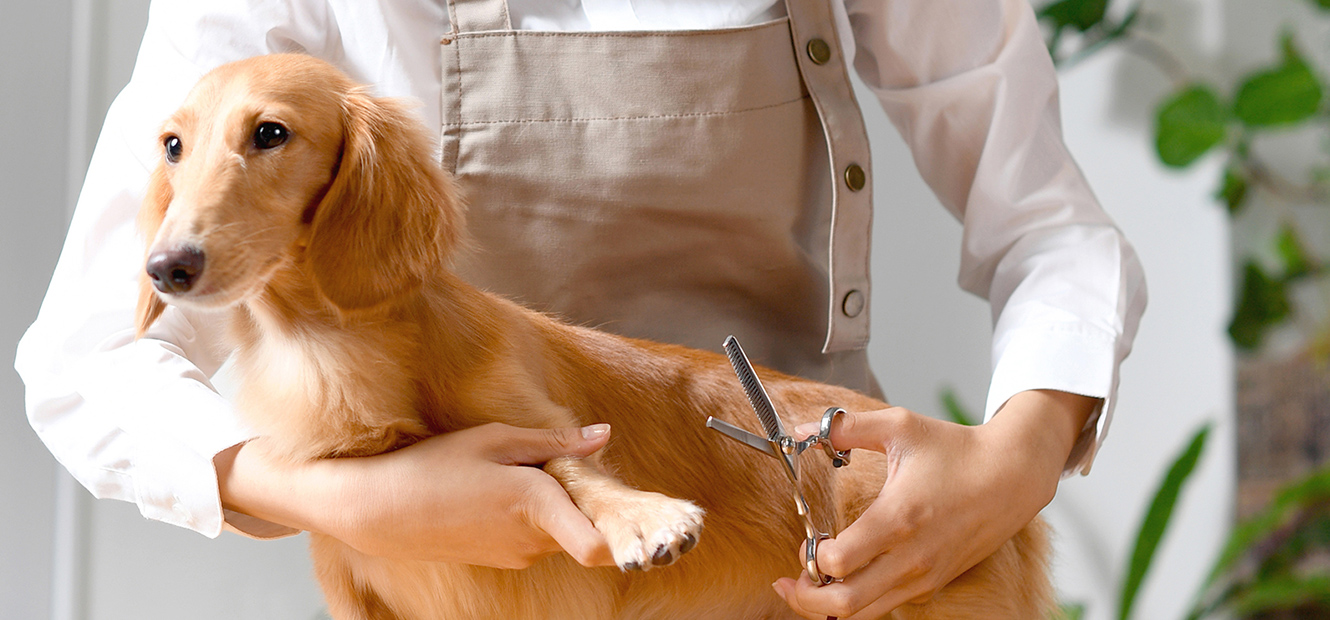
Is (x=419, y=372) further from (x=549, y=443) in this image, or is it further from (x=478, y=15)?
(x=478, y=15)

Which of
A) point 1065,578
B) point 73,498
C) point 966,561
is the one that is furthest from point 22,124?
point 1065,578

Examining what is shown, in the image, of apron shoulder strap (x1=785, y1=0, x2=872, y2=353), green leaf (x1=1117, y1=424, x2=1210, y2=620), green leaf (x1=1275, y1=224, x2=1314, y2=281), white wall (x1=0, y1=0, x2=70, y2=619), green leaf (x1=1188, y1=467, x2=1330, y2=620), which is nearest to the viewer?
apron shoulder strap (x1=785, y1=0, x2=872, y2=353)

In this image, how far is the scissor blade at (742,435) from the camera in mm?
623

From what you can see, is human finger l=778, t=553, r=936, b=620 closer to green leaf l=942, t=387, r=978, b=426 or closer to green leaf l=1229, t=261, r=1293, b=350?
green leaf l=942, t=387, r=978, b=426

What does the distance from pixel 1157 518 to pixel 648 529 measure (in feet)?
5.53

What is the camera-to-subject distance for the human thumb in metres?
0.66

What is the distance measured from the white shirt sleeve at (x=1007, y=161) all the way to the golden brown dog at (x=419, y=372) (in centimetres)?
26

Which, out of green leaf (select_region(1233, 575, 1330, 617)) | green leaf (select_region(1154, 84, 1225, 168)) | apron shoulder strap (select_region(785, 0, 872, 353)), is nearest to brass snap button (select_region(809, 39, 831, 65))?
apron shoulder strap (select_region(785, 0, 872, 353))

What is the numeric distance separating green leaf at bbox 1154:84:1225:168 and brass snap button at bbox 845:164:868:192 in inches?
59.5

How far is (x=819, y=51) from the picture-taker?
995mm

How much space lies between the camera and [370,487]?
66 centimetres

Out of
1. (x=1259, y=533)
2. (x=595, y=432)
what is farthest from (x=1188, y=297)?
(x=595, y=432)

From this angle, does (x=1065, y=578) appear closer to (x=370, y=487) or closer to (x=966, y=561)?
(x=966, y=561)

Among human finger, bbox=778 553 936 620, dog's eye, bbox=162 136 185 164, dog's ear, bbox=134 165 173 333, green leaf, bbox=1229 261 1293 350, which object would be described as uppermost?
dog's eye, bbox=162 136 185 164
